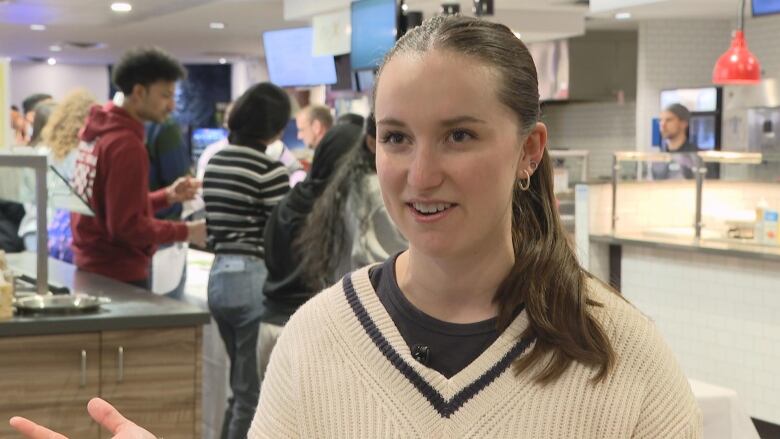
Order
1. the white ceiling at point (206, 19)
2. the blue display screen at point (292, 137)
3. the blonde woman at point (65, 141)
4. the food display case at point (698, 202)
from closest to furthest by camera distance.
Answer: the blonde woman at point (65, 141) → the food display case at point (698, 202) → the white ceiling at point (206, 19) → the blue display screen at point (292, 137)

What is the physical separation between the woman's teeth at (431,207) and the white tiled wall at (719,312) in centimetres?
489

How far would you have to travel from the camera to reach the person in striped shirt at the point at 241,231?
14.6 ft

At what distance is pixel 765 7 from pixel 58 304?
424cm

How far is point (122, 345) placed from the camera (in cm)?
361

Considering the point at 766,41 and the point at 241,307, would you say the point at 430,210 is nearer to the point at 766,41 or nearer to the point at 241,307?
the point at 241,307

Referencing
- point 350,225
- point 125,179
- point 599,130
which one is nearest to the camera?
point 350,225

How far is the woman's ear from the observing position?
1.38m

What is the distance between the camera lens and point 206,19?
1233 cm

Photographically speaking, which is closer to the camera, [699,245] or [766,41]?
[699,245]

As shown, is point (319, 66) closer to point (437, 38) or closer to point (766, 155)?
point (766, 155)

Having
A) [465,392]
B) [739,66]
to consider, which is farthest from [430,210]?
[739,66]

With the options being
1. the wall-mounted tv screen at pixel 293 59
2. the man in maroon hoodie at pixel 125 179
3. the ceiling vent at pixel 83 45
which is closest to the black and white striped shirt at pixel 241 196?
the man in maroon hoodie at pixel 125 179

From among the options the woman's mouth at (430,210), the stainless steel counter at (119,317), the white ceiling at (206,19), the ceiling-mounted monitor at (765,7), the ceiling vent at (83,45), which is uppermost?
the ceiling vent at (83,45)

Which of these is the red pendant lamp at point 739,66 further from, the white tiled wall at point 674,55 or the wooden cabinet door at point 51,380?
the wooden cabinet door at point 51,380
